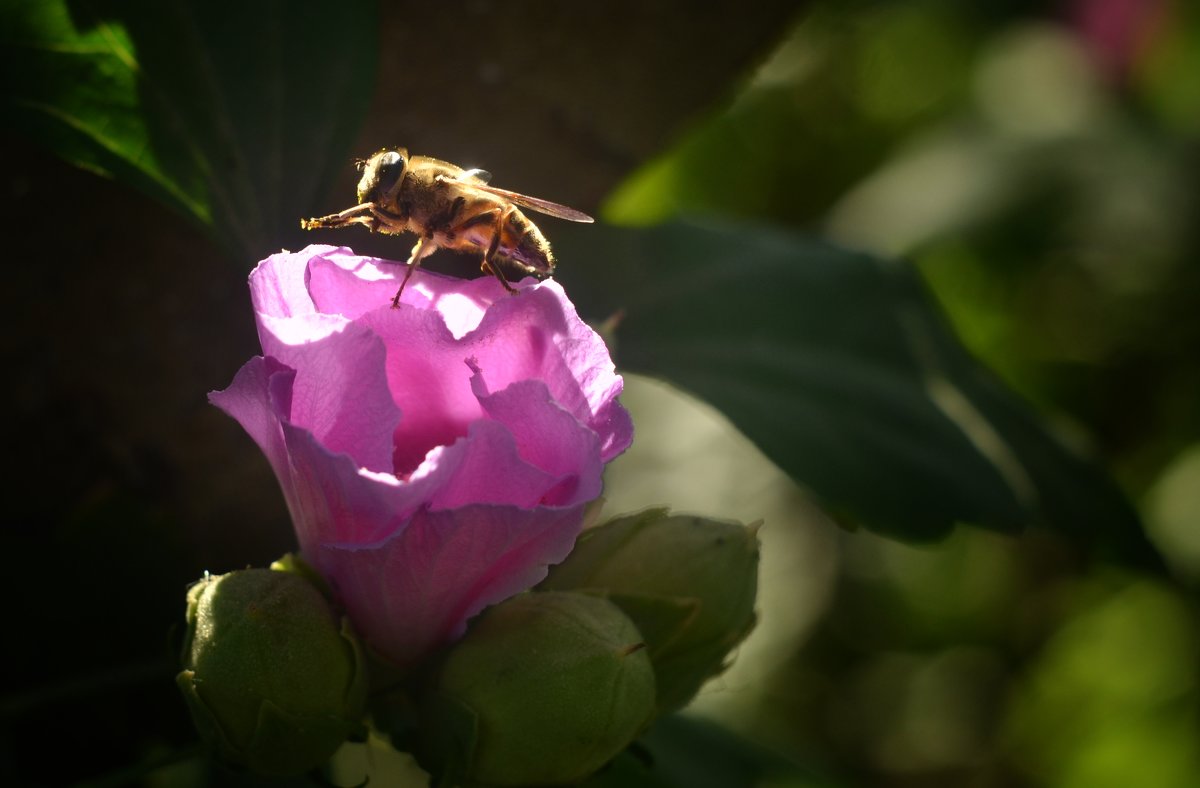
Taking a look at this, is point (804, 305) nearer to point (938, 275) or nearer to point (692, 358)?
point (692, 358)

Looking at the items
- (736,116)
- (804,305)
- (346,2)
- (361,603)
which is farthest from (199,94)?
(736,116)

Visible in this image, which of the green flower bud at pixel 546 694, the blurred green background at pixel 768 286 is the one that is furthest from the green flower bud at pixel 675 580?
the blurred green background at pixel 768 286

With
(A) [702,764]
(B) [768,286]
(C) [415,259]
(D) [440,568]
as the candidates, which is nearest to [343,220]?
(C) [415,259]

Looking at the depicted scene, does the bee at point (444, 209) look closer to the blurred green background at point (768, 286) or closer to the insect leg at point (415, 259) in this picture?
the insect leg at point (415, 259)

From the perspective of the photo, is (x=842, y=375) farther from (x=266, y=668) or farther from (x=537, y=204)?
(x=266, y=668)

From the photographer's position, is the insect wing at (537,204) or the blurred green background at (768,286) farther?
the blurred green background at (768,286)

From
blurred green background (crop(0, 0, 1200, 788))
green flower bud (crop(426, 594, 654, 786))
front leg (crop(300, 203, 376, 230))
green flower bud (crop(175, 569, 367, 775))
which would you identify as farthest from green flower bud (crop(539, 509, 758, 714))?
blurred green background (crop(0, 0, 1200, 788))

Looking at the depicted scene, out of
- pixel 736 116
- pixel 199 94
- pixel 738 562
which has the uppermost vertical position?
pixel 199 94
